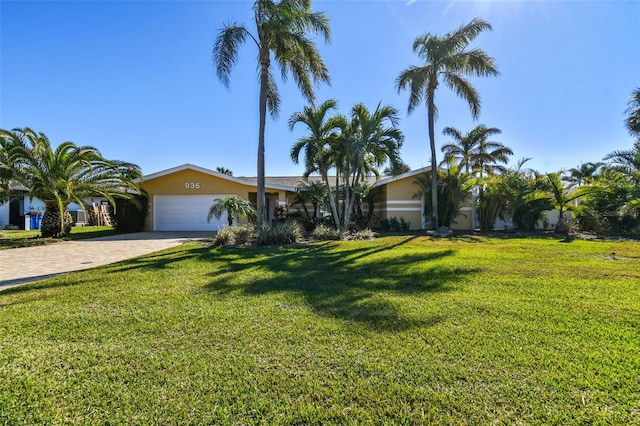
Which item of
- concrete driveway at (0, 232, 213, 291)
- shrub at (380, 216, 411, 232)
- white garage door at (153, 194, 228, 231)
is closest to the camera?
concrete driveway at (0, 232, 213, 291)

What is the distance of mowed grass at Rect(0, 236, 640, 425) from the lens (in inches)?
84.7

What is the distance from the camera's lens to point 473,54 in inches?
571

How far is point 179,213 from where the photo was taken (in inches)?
715

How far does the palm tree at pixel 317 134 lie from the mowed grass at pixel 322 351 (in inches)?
348

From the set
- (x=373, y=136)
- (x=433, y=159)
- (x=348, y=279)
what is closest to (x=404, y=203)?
(x=433, y=159)

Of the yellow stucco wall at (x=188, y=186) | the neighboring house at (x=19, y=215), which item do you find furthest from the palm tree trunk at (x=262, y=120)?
the neighboring house at (x=19, y=215)

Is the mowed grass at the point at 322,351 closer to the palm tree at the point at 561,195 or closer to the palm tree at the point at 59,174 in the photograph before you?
the palm tree at the point at 59,174

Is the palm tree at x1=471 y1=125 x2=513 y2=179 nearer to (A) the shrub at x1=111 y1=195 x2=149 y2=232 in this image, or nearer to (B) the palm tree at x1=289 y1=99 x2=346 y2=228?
(B) the palm tree at x1=289 y1=99 x2=346 y2=228

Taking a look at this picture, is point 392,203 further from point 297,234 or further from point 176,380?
point 176,380

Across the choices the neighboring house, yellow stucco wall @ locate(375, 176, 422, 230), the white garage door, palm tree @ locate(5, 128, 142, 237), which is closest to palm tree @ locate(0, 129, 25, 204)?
palm tree @ locate(5, 128, 142, 237)

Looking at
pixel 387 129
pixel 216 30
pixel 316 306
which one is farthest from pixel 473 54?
pixel 316 306

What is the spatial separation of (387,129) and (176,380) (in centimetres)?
1262

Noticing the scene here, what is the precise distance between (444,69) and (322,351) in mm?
16252

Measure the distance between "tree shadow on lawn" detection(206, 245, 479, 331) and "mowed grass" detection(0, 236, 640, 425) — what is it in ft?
0.15
